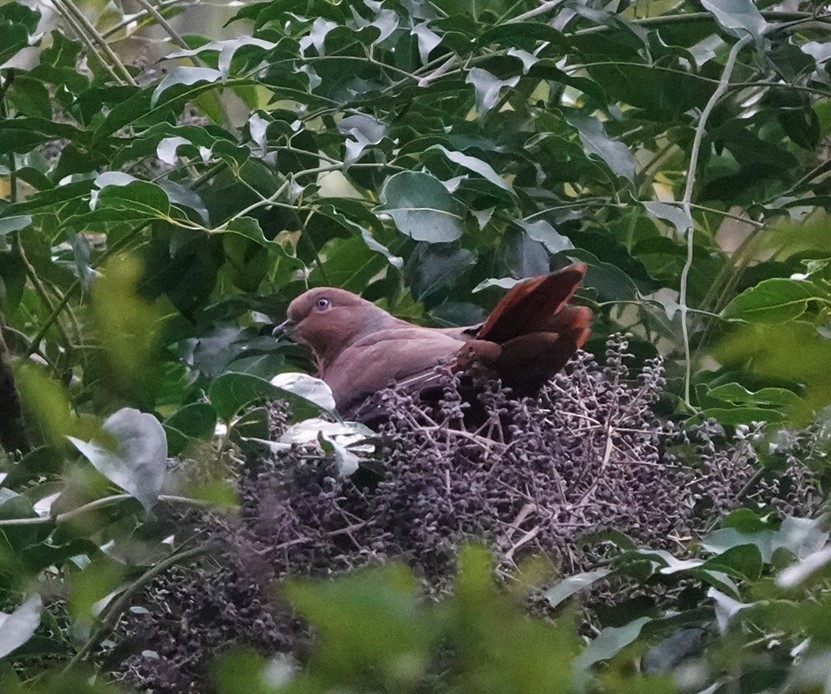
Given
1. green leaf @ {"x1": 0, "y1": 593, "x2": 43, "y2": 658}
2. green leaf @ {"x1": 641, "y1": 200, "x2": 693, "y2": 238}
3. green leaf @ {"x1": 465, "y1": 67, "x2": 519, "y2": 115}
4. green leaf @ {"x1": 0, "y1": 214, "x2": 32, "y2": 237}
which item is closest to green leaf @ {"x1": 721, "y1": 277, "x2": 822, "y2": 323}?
green leaf @ {"x1": 641, "y1": 200, "x2": 693, "y2": 238}

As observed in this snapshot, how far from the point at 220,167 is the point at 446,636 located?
3.73ft

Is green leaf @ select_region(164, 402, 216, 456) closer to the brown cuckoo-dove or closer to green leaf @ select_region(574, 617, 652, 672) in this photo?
the brown cuckoo-dove

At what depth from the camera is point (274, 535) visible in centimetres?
90

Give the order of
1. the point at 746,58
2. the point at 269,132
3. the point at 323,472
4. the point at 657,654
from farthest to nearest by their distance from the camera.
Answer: the point at 746,58
the point at 269,132
the point at 323,472
the point at 657,654

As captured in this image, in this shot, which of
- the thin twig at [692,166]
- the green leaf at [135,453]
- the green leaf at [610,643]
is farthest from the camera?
the thin twig at [692,166]

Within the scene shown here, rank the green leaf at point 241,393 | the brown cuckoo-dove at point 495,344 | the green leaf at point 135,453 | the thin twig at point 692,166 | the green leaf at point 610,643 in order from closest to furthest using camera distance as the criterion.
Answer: the green leaf at point 610,643 < the green leaf at point 135,453 < the green leaf at point 241,393 < the brown cuckoo-dove at point 495,344 < the thin twig at point 692,166

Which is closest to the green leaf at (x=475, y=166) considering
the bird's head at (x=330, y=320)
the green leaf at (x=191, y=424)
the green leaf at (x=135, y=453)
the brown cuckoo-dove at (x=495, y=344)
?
the brown cuckoo-dove at (x=495, y=344)

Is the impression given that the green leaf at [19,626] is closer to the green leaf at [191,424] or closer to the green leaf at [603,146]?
the green leaf at [191,424]

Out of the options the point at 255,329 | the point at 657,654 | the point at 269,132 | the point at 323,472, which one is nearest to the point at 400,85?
the point at 269,132

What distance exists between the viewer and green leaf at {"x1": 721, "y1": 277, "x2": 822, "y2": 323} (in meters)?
0.96

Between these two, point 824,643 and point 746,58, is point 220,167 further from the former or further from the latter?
point 824,643

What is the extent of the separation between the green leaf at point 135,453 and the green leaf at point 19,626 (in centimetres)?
12

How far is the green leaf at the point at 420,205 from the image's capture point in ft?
4.09

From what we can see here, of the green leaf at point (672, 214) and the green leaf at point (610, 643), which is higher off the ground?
the green leaf at point (610, 643)
